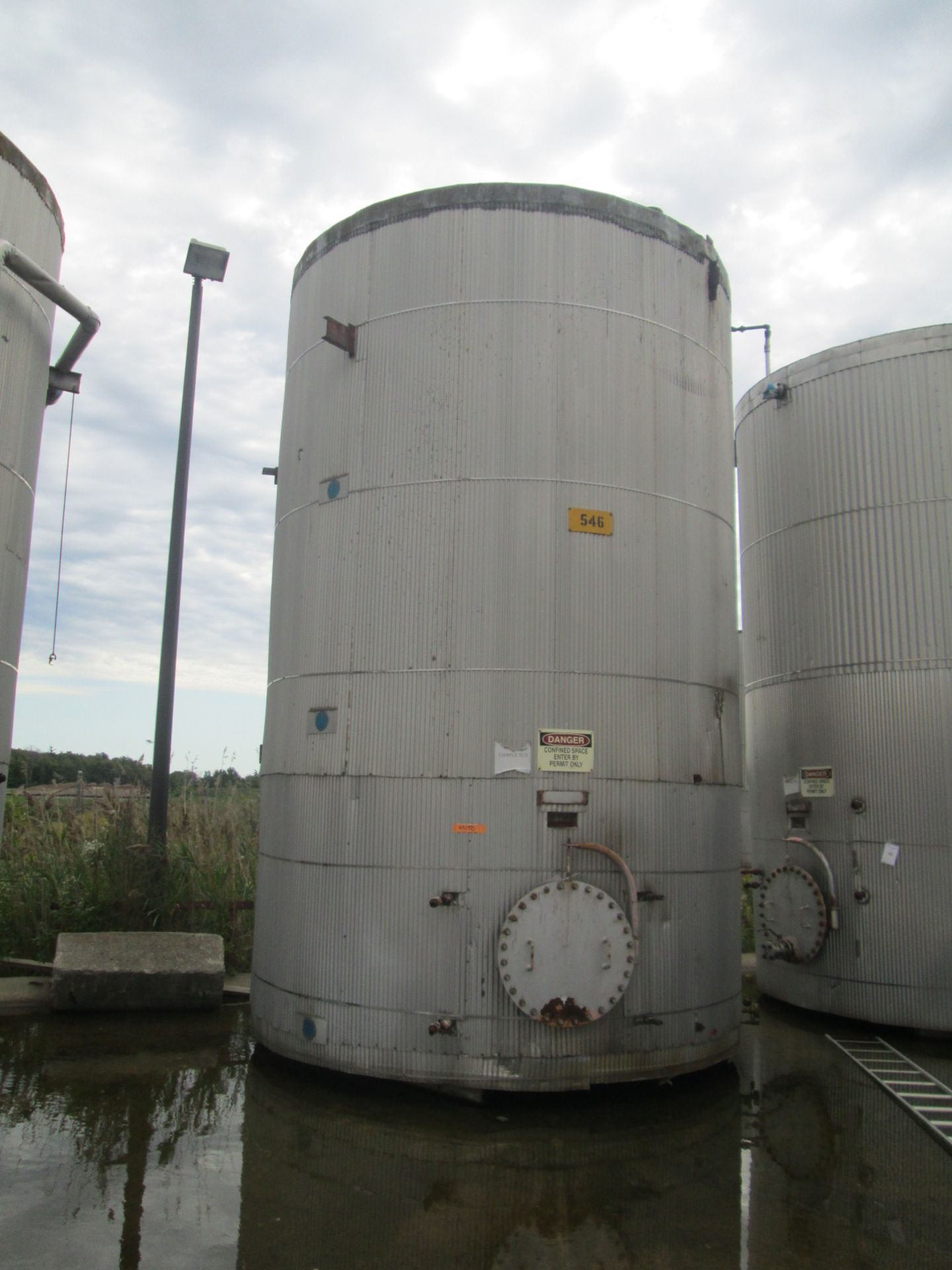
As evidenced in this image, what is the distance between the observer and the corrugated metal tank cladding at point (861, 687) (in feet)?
26.9

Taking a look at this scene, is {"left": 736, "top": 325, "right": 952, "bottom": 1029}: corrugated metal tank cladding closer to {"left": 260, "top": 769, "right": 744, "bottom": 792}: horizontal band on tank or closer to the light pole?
{"left": 260, "top": 769, "right": 744, "bottom": 792}: horizontal band on tank

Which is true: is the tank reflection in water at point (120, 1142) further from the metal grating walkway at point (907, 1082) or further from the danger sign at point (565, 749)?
the metal grating walkway at point (907, 1082)

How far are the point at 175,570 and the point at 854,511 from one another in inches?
261

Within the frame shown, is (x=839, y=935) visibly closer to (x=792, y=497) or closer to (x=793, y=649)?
(x=793, y=649)

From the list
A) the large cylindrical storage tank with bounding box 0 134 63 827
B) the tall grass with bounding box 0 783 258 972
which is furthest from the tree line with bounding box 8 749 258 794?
the large cylindrical storage tank with bounding box 0 134 63 827

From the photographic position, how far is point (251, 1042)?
24.0 feet

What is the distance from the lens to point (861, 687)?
28.5ft

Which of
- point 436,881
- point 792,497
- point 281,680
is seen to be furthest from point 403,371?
point 792,497

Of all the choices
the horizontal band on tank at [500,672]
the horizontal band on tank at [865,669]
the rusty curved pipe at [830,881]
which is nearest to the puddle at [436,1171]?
the rusty curved pipe at [830,881]

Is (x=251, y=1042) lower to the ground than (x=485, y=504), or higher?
lower

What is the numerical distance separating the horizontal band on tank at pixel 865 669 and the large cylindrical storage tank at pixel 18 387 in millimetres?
6682

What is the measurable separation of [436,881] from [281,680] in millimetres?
2061

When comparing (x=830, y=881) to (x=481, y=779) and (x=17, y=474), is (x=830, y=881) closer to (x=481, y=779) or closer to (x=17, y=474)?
(x=481, y=779)

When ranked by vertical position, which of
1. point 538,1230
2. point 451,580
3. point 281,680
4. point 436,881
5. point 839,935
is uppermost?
point 451,580
